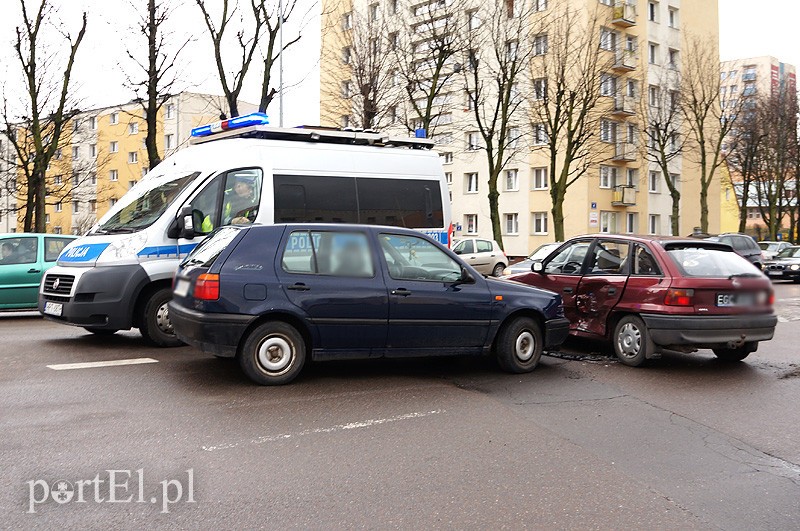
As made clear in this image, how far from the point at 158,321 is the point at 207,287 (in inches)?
110

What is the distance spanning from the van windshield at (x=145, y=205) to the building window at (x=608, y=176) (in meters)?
38.3

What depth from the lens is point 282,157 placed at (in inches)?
397

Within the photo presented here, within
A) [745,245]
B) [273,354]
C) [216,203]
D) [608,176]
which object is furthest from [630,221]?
[273,354]

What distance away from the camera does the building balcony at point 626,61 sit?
43.8 m

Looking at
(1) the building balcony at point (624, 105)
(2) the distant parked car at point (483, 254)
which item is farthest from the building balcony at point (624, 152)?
(2) the distant parked car at point (483, 254)

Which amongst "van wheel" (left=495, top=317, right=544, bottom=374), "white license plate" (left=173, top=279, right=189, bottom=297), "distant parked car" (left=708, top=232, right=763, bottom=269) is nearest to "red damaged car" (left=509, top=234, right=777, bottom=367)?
"van wheel" (left=495, top=317, right=544, bottom=374)

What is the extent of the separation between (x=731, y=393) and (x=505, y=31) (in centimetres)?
2531

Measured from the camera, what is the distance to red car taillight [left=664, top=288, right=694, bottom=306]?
8.16 metres

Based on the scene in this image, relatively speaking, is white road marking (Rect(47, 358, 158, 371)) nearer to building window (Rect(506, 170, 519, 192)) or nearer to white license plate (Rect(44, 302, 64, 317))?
white license plate (Rect(44, 302, 64, 317))

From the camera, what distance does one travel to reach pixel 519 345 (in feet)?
26.5

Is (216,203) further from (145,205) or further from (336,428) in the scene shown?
(336,428)

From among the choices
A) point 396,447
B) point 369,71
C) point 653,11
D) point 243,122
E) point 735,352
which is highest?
point 653,11

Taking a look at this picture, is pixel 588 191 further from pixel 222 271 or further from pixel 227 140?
pixel 222 271

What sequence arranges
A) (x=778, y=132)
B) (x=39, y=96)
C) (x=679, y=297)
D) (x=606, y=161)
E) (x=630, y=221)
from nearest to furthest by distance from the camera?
(x=679, y=297)
(x=39, y=96)
(x=606, y=161)
(x=778, y=132)
(x=630, y=221)
